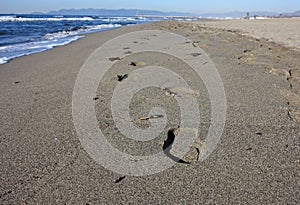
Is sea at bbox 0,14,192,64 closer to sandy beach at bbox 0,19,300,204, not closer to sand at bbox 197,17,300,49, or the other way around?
sandy beach at bbox 0,19,300,204

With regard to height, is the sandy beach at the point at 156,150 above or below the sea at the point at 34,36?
above

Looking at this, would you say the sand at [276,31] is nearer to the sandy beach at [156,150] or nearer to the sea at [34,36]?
the sandy beach at [156,150]

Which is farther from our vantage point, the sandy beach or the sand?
the sand

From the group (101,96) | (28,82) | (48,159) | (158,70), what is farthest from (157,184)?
(28,82)

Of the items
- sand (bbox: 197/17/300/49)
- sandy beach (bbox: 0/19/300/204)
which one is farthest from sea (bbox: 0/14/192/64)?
sand (bbox: 197/17/300/49)

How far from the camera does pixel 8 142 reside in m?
1.81

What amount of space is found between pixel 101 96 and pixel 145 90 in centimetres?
46

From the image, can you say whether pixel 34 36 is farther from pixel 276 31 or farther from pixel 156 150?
pixel 156 150

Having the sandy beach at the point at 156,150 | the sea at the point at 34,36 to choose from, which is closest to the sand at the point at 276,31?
the sandy beach at the point at 156,150

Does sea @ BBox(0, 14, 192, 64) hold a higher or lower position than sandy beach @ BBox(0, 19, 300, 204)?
lower

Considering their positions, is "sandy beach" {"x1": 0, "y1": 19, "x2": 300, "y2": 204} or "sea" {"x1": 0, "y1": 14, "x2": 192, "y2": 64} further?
"sea" {"x1": 0, "y1": 14, "x2": 192, "y2": 64}

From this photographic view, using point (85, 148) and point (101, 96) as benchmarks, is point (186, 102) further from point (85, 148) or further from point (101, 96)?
point (85, 148)

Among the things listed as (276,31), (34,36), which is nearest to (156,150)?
(276,31)

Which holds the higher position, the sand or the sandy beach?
the sandy beach
